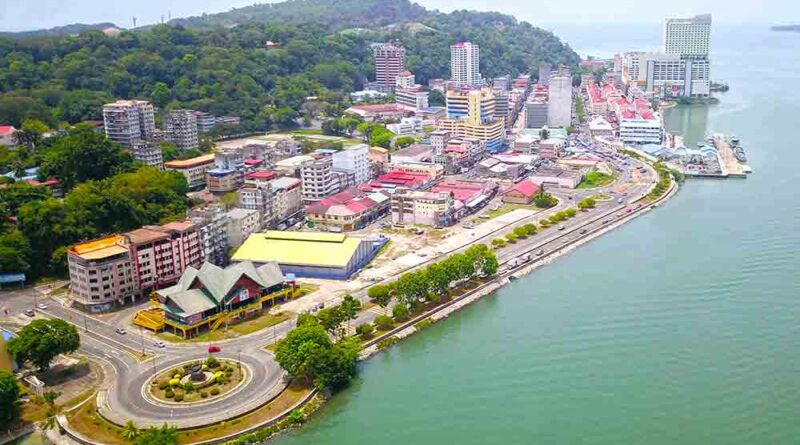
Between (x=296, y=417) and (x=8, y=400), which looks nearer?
(x=8, y=400)

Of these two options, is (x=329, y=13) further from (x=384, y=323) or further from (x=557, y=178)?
(x=384, y=323)

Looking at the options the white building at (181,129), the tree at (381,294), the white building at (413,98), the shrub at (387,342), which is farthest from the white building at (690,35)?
the shrub at (387,342)

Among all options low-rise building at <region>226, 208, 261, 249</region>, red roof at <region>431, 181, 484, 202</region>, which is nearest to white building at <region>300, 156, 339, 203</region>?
red roof at <region>431, 181, 484, 202</region>

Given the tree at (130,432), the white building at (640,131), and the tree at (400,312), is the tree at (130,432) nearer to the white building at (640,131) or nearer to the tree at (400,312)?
the tree at (400,312)

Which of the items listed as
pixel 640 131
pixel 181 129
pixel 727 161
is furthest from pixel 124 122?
pixel 727 161

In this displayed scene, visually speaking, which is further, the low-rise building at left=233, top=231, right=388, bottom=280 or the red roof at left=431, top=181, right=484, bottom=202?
the red roof at left=431, top=181, right=484, bottom=202

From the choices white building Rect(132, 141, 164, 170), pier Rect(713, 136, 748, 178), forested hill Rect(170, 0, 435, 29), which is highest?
forested hill Rect(170, 0, 435, 29)

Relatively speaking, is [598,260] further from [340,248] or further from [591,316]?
[340,248]

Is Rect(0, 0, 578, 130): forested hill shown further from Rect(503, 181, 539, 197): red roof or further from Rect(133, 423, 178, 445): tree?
Rect(133, 423, 178, 445): tree
